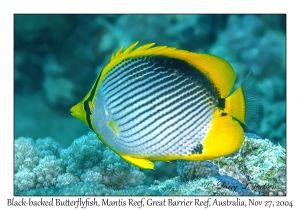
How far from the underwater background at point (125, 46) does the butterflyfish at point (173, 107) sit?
6.17 ft

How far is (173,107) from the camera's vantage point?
137 centimetres

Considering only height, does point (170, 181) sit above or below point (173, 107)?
below

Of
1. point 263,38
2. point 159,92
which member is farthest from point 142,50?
point 263,38

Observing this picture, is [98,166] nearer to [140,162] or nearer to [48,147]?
[48,147]

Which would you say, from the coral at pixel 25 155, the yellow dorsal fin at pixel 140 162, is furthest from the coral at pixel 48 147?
the yellow dorsal fin at pixel 140 162

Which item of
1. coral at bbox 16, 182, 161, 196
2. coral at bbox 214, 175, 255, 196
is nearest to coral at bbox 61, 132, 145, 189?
coral at bbox 16, 182, 161, 196

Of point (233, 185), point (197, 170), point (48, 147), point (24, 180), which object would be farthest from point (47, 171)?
point (233, 185)

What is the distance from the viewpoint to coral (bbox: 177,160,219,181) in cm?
252

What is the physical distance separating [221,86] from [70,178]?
68.5 inches

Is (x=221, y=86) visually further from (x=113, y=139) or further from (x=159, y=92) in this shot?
(x=113, y=139)

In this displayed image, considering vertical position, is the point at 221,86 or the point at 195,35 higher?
the point at 195,35

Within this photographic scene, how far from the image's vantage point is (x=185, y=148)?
135 cm

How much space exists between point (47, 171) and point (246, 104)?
6.45ft

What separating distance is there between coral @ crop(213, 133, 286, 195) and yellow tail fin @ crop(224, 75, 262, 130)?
132 cm
